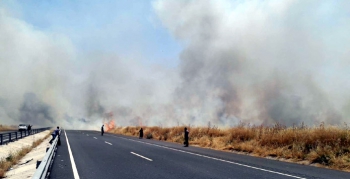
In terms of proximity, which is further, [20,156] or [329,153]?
[20,156]

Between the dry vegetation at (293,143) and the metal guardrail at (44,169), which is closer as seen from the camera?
the metal guardrail at (44,169)

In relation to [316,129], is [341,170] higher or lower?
lower

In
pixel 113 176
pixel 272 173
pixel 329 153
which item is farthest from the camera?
pixel 329 153

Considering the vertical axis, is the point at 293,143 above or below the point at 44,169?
below

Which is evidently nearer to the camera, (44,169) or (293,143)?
(44,169)

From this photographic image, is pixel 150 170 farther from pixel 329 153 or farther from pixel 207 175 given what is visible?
pixel 329 153

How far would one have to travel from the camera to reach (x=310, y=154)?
45.4 feet

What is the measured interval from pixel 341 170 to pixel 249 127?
1052 cm

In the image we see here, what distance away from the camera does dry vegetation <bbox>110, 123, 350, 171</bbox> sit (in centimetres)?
1305

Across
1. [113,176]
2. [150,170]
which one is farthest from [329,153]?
[113,176]

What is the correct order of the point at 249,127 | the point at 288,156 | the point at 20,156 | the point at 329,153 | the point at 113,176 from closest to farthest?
the point at 113,176 → the point at 329,153 → the point at 288,156 → the point at 20,156 → the point at 249,127

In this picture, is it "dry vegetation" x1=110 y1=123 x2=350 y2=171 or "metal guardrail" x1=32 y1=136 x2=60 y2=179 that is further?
"dry vegetation" x1=110 y1=123 x2=350 y2=171

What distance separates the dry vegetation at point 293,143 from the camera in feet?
42.8

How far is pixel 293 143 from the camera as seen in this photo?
15.7m
